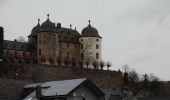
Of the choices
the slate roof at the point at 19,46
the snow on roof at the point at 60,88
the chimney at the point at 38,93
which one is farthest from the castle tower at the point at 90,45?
the chimney at the point at 38,93

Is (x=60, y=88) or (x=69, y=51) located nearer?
(x=60, y=88)

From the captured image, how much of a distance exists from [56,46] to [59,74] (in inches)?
702

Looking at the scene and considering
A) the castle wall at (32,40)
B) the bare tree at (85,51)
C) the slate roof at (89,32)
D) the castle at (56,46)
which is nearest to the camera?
the castle at (56,46)

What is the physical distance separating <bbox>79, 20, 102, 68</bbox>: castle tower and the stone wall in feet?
40.4

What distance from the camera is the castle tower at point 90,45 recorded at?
409 ft

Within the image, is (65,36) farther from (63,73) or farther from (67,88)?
(67,88)

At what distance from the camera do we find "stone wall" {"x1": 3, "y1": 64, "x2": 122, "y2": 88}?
96625 millimetres

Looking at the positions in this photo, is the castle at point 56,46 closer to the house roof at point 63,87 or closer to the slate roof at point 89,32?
the slate roof at point 89,32

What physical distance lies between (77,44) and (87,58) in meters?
4.17

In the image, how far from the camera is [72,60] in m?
119

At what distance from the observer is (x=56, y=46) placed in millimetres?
119500

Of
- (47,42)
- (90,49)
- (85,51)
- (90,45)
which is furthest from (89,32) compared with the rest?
(47,42)

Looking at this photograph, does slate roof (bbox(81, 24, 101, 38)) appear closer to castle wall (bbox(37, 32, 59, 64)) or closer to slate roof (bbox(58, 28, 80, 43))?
slate roof (bbox(58, 28, 80, 43))

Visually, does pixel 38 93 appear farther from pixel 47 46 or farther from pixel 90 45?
pixel 90 45
